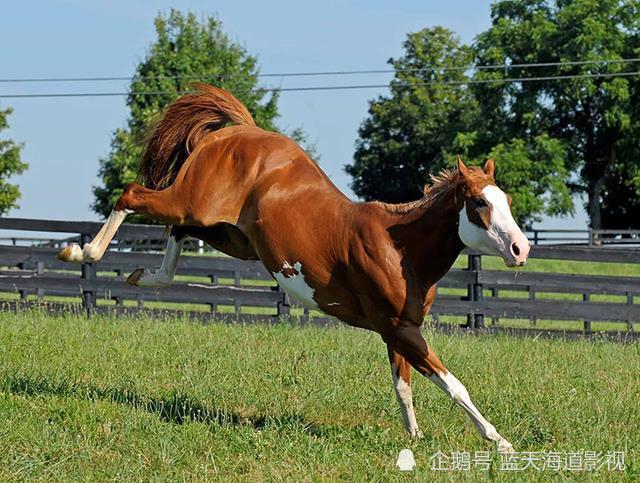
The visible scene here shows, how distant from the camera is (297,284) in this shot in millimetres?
6863

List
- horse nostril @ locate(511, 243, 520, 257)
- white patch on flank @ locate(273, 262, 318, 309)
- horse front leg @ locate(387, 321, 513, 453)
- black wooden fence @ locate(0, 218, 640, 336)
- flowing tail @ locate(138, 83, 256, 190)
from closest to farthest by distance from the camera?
1. horse nostril @ locate(511, 243, 520, 257)
2. horse front leg @ locate(387, 321, 513, 453)
3. white patch on flank @ locate(273, 262, 318, 309)
4. flowing tail @ locate(138, 83, 256, 190)
5. black wooden fence @ locate(0, 218, 640, 336)

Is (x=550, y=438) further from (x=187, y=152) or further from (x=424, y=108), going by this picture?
(x=424, y=108)

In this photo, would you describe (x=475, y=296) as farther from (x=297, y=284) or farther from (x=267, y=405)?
(x=297, y=284)

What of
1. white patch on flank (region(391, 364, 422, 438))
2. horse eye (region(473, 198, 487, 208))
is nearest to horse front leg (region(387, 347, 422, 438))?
white patch on flank (region(391, 364, 422, 438))

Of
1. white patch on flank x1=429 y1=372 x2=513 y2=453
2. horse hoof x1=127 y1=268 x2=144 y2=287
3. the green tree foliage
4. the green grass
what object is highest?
the green tree foliage

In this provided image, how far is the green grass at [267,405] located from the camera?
595 cm

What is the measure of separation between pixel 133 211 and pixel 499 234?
281cm

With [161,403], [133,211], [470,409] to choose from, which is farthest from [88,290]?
[470,409]

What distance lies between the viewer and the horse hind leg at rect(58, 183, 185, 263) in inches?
284

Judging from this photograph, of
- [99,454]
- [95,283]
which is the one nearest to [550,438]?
[99,454]

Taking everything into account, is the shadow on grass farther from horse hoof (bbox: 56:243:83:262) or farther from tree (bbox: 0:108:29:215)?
tree (bbox: 0:108:29:215)

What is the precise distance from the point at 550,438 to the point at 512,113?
40338 millimetres

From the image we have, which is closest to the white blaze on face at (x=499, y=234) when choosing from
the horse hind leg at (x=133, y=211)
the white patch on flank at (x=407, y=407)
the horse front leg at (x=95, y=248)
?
the white patch on flank at (x=407, y=407)

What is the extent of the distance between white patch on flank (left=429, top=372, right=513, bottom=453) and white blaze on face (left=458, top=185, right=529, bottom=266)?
90 cm
